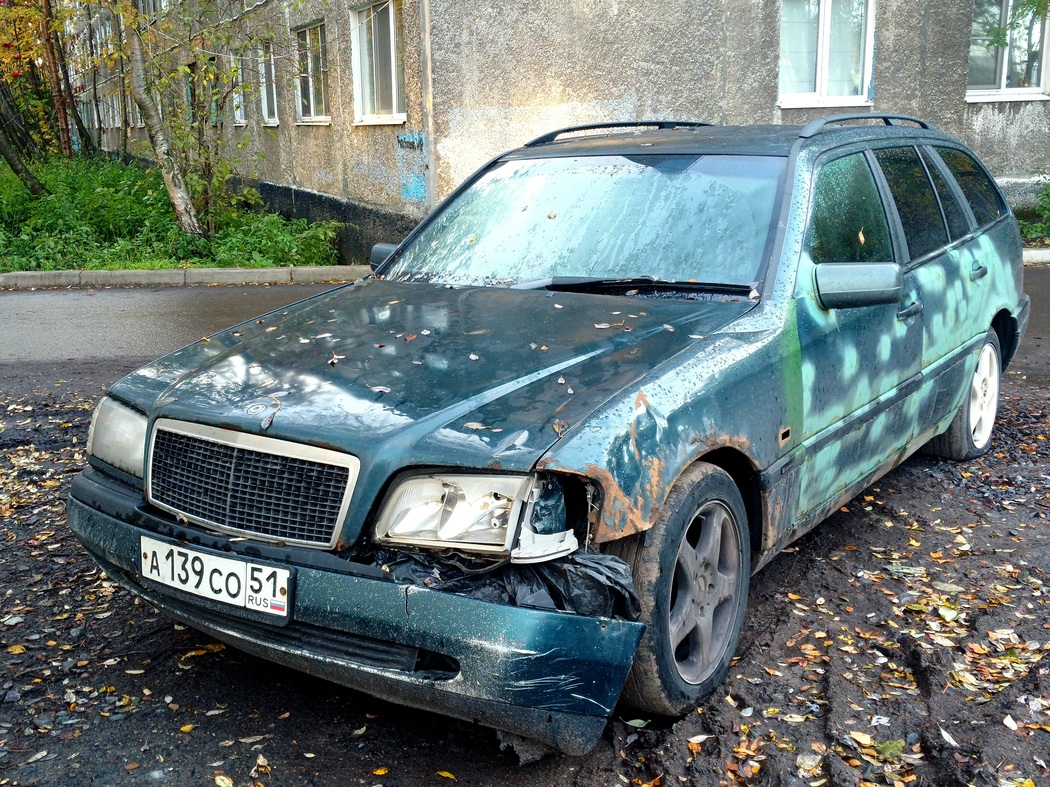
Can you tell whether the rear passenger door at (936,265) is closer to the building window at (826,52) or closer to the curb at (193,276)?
the curb at (193,276)

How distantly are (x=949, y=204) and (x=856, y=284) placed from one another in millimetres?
1700

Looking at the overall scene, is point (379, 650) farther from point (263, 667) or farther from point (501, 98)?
point (501, 98)

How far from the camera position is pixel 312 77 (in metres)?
15.6

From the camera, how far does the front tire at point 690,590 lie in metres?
2.70

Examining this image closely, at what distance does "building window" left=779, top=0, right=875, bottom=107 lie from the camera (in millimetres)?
12953

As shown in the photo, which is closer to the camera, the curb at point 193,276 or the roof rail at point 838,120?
the roof rail at point 838,120

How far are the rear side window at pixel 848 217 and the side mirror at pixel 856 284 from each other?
0.58 ft

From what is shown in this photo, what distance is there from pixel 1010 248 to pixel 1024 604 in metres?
2.39

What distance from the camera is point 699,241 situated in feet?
12.1

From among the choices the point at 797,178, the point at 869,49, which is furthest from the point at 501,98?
the point at 797,178

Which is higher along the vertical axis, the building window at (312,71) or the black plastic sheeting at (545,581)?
the building window at (312,71)

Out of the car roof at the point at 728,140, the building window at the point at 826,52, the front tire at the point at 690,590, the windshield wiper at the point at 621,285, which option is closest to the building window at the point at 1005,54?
the building window at the point at 826,52

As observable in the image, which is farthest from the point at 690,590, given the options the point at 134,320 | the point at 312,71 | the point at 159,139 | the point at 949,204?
the point at 312,71

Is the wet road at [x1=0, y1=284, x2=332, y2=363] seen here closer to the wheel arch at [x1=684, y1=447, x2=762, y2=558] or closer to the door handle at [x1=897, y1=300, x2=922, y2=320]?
the door handle at [x1=897, y1=300, x2=922, y2=320]
